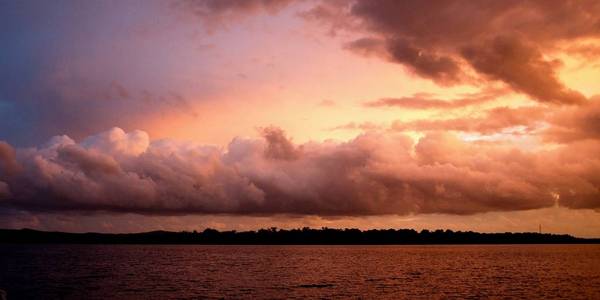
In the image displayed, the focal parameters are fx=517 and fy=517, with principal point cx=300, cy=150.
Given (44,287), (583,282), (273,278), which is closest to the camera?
(44,287)

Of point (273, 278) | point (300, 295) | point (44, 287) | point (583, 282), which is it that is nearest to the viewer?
point (300, 295)

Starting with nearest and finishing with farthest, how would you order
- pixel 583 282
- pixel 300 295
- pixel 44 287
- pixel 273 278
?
1. pixel 300 295
2. pixel 44 287
3. pixel 583 282
4. pixel 273 278

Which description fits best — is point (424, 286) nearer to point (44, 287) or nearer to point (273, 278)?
point (273, 278)

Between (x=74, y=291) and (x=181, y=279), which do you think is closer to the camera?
(x=74, y=291)

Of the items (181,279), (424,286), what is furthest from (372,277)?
(181,279)

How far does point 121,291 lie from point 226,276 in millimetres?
31175

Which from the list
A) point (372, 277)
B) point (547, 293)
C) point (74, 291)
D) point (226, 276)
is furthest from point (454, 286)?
point (74, 291)

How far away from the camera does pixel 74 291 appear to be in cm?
8375

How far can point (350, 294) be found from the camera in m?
80.1

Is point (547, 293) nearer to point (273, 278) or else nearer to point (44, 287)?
point (273, 278)

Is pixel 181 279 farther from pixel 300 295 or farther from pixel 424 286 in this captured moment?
pixel 424 286

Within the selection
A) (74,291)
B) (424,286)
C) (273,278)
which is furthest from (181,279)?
(424,286)

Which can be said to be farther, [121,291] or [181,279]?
[181,279]

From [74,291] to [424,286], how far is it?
5928 centimetres
